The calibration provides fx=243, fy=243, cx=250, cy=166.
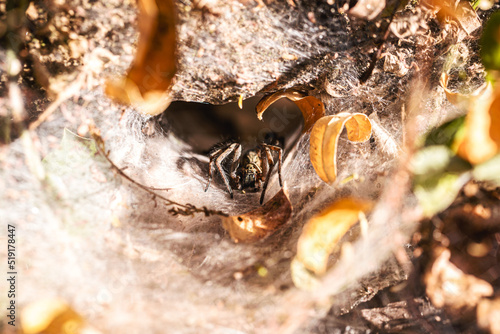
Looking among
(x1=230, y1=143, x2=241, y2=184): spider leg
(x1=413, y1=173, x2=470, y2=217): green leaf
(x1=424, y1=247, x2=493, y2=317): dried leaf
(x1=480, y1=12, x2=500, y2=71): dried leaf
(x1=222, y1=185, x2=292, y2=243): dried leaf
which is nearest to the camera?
(x1=480, y1=12, x2=500, y2=71): dried leaf

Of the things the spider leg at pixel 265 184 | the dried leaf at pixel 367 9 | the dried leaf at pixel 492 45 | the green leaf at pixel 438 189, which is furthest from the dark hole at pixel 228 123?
the dried leaf at pixel 492 45

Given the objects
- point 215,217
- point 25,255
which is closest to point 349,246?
point 215,217

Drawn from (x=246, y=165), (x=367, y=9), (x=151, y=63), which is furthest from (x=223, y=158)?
(x=367, y=9)

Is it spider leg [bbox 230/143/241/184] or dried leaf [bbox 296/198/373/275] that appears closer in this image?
dried leaf [bbox 296/198/373/275]

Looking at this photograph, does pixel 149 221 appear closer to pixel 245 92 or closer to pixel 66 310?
pixel 66 310

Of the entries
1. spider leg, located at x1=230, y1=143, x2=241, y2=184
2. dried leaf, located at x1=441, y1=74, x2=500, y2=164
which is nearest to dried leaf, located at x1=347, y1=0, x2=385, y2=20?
dried leaf, located at x1=441, y1=74, x2=500, y2=164

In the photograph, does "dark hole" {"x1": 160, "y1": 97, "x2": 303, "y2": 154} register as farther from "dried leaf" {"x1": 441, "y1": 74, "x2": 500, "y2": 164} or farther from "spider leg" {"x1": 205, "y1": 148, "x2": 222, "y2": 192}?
"dried leaf" {"x1": 441, "y1": 74, "x2": 500, "y2": 164}

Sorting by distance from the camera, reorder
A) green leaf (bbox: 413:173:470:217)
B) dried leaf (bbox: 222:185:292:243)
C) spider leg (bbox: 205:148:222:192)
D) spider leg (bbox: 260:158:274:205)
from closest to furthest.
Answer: green leaf (bbox: 413:173:470:217)
dried leaf (bbox: 222:185:292:243)
spider leg (bbox: 260:158:274:205)
spider leg (bbox: 205:148:222:192)

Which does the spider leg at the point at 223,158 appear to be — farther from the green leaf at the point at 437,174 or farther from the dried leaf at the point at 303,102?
the green leaf at the point at 437,174
